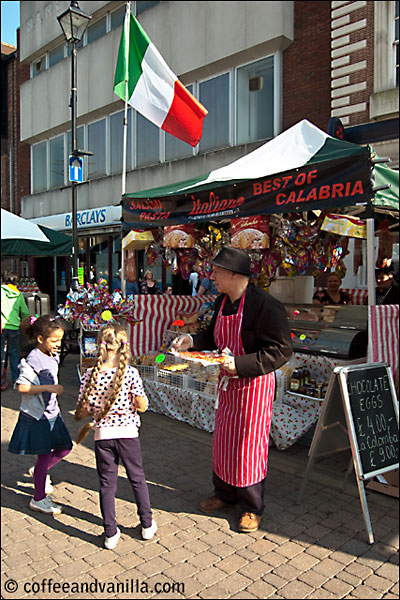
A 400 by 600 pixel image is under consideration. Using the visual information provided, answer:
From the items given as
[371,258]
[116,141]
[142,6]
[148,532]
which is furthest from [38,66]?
[148,532]

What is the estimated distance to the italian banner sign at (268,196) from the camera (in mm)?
4230

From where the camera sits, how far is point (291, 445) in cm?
464

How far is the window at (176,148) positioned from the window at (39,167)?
7.81 meters

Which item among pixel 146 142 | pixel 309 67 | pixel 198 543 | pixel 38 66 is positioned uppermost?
pixel 38 66

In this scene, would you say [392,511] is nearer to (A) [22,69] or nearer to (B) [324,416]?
(B) [324,416]

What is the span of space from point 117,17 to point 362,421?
17.0 m

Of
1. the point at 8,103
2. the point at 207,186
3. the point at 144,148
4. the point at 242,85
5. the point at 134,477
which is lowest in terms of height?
the point at 134,477

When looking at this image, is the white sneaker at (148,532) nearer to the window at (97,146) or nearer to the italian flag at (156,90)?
the italian flag at (156,90)

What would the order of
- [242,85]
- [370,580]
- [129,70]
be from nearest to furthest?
[370,580]
[129,70]
[242,85]

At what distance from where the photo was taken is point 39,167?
20.8 m

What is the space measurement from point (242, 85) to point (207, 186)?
896 centimetres

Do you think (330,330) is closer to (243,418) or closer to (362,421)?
(362,421)

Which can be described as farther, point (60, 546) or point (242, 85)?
point (242, 85)

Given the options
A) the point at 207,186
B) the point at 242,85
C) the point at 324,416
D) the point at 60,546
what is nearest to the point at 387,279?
the point at 207,186
